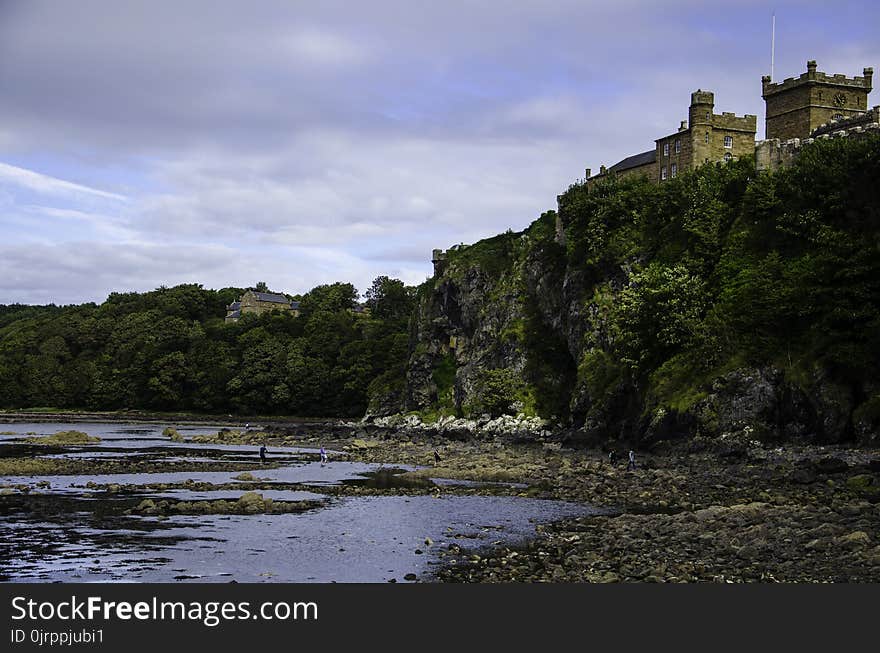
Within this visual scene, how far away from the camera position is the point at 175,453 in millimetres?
76312

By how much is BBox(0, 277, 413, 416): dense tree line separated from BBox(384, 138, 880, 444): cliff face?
52251 millimetres

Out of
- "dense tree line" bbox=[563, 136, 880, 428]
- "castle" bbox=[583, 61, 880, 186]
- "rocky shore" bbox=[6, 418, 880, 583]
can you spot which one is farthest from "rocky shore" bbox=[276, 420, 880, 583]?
"castle" bbox=[583, 61, 880, 186]

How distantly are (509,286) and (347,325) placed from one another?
6414 centimetres

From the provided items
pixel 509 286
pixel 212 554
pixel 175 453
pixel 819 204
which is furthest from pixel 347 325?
pixel 212 554

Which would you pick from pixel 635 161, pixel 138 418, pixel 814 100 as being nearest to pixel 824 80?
pixel 814 100

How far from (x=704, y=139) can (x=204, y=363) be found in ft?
366

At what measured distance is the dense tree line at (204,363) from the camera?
16375 cm

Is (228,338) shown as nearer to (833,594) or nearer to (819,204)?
(819,204)

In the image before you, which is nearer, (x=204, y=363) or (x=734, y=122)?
(x=734, y=122)

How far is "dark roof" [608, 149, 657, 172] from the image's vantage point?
105 metres

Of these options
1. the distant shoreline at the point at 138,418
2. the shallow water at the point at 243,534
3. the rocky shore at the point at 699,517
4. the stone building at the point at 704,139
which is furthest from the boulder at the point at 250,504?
the distant shoreline at the point at 138,418

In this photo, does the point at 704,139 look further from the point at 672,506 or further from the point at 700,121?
the point at 672,506

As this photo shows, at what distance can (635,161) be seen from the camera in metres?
108

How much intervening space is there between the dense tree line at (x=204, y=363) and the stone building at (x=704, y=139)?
72277 millimetres
